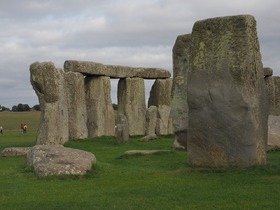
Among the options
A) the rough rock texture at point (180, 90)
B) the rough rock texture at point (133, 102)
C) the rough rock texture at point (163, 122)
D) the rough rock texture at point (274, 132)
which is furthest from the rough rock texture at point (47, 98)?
the rough rock texture at point (133, 102)

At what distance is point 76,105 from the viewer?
27000 millimetres

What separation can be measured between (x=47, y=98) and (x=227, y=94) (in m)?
10.0

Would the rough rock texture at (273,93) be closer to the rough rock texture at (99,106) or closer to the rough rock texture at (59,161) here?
the rough rock texture at (99,106)

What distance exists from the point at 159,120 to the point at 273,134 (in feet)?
42.5

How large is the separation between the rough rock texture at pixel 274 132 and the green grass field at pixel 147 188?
191 inches

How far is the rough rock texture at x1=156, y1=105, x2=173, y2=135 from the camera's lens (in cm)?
3142

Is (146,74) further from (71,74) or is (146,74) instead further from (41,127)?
(41,127)

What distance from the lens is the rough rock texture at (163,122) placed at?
3142cm

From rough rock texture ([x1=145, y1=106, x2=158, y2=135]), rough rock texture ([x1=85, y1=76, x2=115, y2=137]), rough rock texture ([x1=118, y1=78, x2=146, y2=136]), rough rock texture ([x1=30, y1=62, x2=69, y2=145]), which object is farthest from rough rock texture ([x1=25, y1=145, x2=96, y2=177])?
rough rock texture ([x1=118, y1=78, x2=146, y2=136])

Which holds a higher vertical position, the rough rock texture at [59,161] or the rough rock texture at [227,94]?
the rough rock texture at [227,94]

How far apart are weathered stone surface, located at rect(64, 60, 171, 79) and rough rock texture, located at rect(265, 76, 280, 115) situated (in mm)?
5890

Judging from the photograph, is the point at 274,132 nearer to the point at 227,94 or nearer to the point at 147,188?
the point at 227,94

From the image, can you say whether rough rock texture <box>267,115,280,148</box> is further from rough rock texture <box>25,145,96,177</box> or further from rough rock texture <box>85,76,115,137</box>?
rough rock texture <box>85,76,115,137</box>

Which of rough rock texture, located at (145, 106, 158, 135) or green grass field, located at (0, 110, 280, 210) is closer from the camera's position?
green grass field, located at (0, 110, 280, 210)
